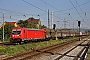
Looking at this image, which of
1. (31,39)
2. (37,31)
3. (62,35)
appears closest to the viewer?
(31,39)

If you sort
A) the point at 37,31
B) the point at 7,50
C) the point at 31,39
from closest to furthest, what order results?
the point at 7,50, the point at 31,39, the point at 37,31

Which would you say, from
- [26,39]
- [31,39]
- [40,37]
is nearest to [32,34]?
[31,39]

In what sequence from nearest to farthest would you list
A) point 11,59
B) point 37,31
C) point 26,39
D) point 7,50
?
point 11,59 < point 7,50 < point 26,39 < point 37,31

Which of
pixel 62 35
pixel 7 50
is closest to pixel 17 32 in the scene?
pixel 7 50

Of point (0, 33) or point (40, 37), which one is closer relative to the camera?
point (40, 37)

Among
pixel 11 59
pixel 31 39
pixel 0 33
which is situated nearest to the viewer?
pixel 11 59

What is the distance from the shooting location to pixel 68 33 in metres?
86.7

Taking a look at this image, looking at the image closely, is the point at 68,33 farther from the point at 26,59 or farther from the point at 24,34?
the point at 26,59

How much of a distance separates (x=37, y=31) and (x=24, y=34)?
29.8 feet

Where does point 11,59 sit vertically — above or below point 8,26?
below

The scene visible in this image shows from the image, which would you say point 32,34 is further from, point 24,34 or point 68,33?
point 68,33

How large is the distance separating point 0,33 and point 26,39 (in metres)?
23.2

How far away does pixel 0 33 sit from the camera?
5772cm

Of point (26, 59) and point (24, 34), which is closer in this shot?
point (26, 59)
